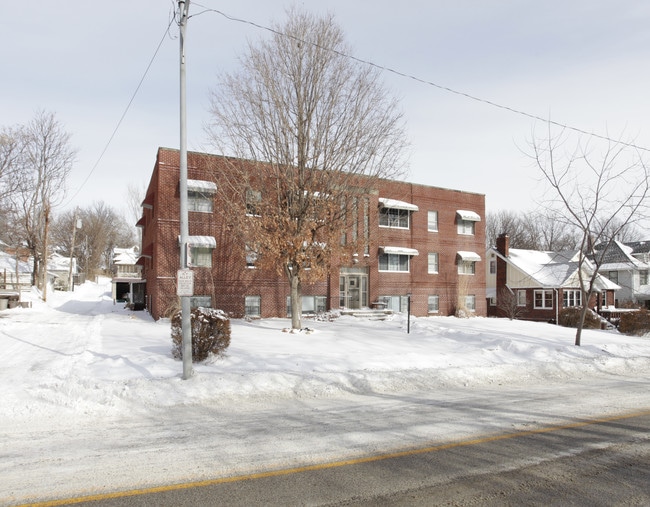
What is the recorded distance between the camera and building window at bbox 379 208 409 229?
29802 mm

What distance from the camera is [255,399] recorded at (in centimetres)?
830

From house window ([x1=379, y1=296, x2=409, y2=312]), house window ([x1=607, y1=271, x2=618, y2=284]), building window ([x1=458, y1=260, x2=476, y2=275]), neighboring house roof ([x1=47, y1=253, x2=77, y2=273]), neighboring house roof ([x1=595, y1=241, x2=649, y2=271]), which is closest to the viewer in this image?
house window ([x1=379, y1=296, x2=409, y2=312])

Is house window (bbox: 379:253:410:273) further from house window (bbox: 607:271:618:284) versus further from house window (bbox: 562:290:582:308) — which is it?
house window (bbox: 607:271:618:284)

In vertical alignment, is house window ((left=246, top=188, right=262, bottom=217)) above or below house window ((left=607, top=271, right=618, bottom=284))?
above

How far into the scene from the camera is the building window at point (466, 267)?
108ft

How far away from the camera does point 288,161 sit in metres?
16.2

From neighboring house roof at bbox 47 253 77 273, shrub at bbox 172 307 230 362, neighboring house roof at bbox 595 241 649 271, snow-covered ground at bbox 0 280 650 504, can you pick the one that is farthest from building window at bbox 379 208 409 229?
neighboring house roof at bbox 47 253 77 273

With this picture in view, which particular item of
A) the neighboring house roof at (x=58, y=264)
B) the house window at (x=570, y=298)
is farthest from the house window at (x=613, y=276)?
the neighboring house roof at (x=58, y=264)

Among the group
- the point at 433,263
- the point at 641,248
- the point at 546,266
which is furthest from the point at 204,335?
the point at 641,248

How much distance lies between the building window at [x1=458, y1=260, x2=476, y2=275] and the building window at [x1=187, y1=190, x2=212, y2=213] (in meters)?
18.2

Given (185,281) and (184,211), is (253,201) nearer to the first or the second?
(184,211)

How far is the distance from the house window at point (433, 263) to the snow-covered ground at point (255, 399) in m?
17.0

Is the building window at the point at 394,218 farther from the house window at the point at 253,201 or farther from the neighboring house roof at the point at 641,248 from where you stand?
the neighboring house roof at the point at 641,248

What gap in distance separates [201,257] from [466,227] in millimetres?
19323
